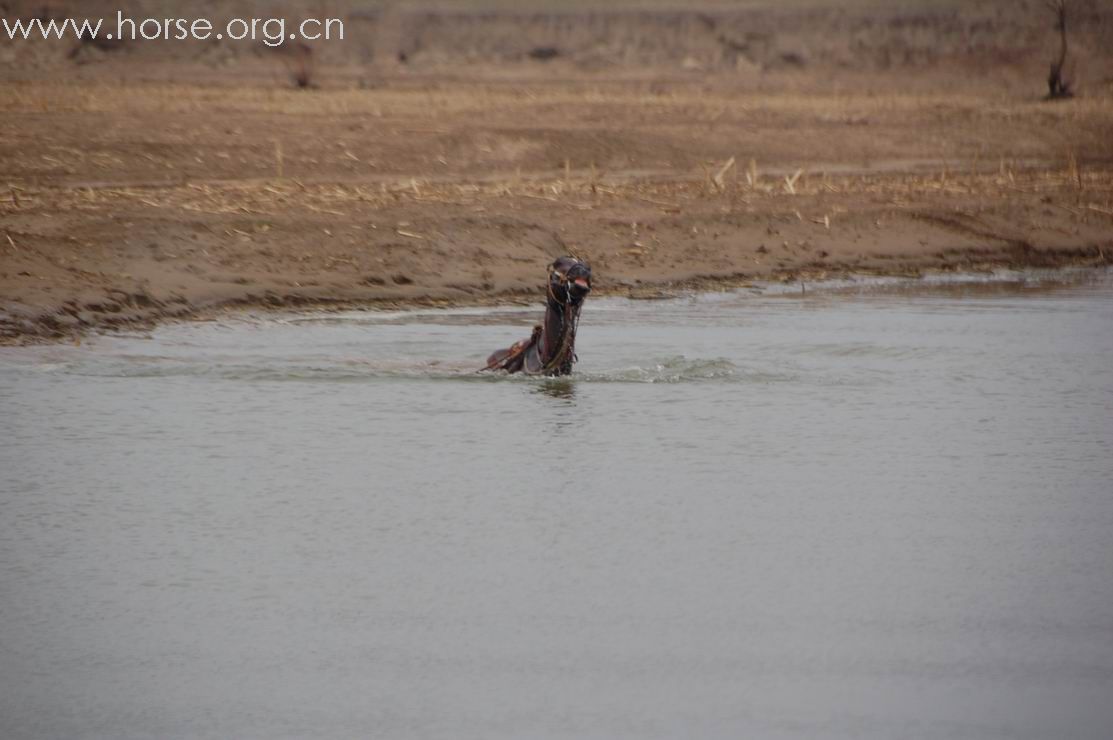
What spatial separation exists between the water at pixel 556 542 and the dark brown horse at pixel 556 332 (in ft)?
0.62

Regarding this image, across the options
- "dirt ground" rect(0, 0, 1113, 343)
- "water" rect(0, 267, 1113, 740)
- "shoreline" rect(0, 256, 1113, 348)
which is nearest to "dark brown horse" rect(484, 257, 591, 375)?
"water" rect(0, 267, 1113, 740)

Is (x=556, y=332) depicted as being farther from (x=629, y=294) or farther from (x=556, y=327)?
(x=629, y=294)

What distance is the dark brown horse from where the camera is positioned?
1215 centimetres

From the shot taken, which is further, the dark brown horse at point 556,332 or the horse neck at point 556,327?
the horse neck at point 556,327

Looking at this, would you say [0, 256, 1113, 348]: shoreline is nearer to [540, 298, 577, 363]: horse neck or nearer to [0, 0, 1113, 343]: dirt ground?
[0, 0, 1113, 343]: dirt ground

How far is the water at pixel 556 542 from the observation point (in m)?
6.50

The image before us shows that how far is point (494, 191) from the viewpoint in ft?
78.6

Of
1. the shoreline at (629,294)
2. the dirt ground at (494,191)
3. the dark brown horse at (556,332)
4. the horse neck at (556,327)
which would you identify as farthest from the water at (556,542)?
the dirt ground at (494,191)

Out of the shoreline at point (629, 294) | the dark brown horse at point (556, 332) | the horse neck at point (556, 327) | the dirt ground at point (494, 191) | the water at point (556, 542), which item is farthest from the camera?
the dirt ground at point (494, 191)

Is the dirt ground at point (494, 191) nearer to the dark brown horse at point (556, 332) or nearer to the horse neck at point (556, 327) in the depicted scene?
the dark brown horse at point (556, 332)

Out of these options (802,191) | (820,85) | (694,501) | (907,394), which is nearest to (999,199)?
(802,191)

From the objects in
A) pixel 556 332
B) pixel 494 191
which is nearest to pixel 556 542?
pixel 556 332

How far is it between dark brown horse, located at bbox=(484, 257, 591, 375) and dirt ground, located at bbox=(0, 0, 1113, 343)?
4.45 metres

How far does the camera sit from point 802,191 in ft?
83.8
